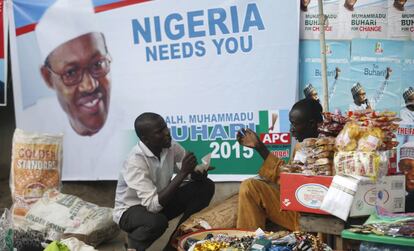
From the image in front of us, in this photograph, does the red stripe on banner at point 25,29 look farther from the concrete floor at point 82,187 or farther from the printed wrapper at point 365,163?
the printed wrapper at point 365,163

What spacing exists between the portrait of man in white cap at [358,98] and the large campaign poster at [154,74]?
0.47 metres

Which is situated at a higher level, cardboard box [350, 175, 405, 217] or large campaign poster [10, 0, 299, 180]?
large campaign poster [10, 0, 299, 180]

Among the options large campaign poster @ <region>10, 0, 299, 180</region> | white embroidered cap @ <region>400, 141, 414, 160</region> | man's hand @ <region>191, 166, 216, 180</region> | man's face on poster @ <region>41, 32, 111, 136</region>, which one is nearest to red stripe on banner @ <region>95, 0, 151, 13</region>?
large campaign poster @ <region>10, 0, 299, 180</region>

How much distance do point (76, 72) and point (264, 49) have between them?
1845mm

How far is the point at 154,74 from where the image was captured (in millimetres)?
5422

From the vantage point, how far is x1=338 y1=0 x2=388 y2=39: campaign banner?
468 centimetres

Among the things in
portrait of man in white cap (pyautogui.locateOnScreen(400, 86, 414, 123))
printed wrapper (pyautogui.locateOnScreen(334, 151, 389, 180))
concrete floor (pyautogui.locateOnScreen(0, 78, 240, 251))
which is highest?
portrait of man in white cap (pyautogui.locateOnScreen(400, 86, 414, 123))

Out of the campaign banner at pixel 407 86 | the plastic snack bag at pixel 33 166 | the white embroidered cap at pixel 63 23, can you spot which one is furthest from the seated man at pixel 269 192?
the white embroidered cap at pixel 63 23

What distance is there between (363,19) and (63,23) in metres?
2.74

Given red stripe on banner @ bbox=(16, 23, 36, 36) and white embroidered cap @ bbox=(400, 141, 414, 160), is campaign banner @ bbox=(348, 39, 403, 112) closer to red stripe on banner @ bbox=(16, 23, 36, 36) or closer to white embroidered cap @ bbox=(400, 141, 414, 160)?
white embroidered cap @ bbox=(400, 141, 414, 160)

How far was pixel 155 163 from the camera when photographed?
432cm

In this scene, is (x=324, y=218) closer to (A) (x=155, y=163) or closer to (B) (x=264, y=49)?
(A) (x=155, y=163)

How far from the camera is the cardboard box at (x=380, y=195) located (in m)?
3.16

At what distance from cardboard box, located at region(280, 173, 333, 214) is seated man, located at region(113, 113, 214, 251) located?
2.91 ft
